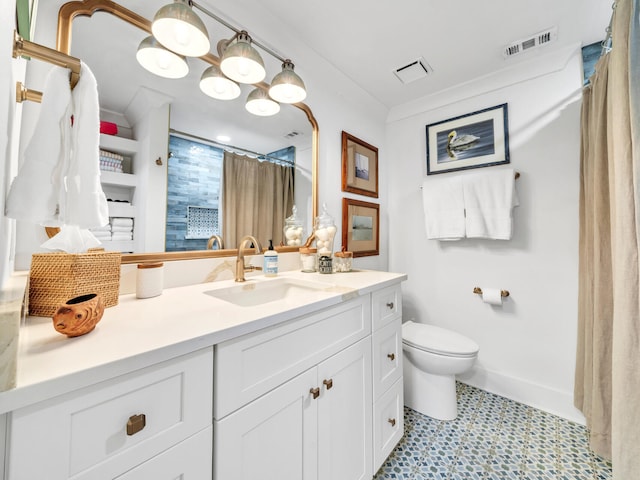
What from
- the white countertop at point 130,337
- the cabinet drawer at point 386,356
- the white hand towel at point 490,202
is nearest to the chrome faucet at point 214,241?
the white countertop at point 130,337

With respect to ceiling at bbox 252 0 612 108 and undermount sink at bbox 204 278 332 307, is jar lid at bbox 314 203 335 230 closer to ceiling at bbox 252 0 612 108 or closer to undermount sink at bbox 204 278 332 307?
undermount sink at bbox 204 278 332 307

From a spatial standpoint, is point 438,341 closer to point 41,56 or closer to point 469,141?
point 469,141

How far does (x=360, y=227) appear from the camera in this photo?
205cm

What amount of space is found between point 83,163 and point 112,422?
21.4 inches

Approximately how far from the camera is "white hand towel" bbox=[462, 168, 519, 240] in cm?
168

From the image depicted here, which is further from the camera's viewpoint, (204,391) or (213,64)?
(213,64)

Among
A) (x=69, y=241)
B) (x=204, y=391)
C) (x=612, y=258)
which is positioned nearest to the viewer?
(x=204, y=391)

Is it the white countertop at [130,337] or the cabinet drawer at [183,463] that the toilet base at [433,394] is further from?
the cabinet drawer at [183,463]

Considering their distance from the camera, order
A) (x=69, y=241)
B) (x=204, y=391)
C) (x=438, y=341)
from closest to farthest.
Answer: (x=204, y=391) → (x=69, y=241) → (x=438, y=341)

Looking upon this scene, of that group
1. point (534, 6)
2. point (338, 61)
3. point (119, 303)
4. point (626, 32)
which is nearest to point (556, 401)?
point (626, 32)

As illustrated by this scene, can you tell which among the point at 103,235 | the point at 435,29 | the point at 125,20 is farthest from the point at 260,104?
the point at 435,29

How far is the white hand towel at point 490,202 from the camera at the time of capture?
1682 mm

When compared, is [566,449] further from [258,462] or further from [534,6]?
[534,6]

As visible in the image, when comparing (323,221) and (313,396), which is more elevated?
(323,221)
